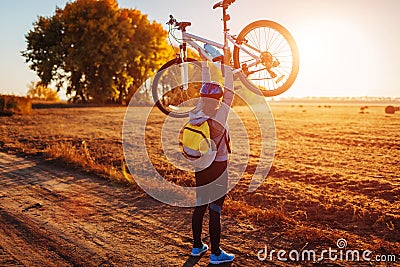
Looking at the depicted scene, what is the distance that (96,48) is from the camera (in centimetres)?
3797

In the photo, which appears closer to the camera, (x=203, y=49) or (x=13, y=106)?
(x=203, y=49)

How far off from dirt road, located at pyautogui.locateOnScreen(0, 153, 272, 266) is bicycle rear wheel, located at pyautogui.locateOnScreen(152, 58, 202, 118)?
2102 millimetres

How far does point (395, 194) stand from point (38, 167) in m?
9.86

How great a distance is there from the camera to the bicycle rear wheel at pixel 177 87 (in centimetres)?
651

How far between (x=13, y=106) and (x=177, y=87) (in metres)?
26.8

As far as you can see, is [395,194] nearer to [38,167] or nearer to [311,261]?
[311,261]

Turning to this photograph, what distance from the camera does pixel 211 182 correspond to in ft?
17.1

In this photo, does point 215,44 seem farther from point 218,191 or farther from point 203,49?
point 218,191

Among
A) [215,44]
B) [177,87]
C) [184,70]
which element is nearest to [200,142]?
[215,44]

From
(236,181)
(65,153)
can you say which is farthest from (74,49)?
(236,181)

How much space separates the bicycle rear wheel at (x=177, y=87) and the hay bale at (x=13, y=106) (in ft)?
84.2

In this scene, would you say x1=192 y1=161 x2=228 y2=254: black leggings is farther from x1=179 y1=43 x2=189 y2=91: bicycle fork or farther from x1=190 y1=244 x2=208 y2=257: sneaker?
x1=179 y1=43 x2=189 y2=91: bicycle fork

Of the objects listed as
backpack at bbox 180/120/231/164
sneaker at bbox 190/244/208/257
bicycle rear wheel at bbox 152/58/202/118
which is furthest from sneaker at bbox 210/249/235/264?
bicycle rear wheel at bbox 152/58/202/118

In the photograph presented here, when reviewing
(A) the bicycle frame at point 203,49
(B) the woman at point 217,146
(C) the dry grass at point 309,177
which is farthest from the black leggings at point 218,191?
(C) the dry grass at point 309,177
